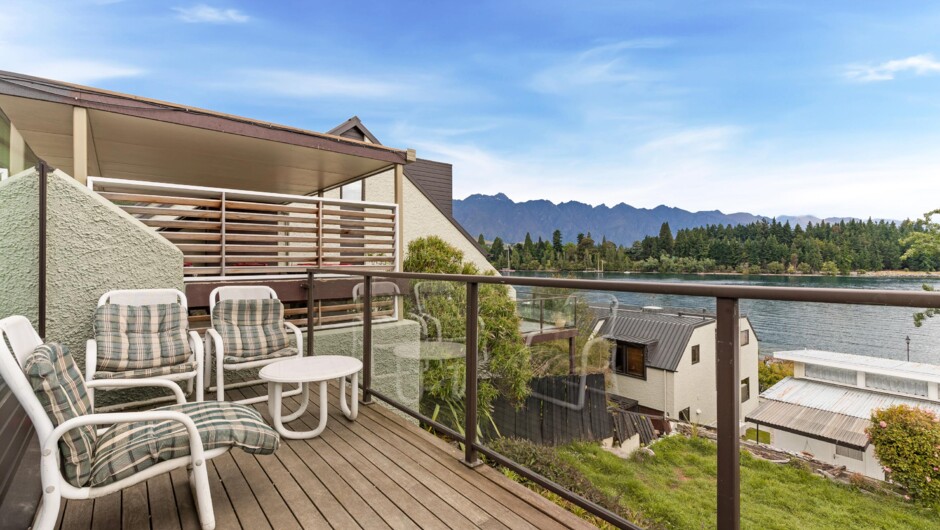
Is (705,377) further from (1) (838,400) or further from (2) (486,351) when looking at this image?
(2) (486,351)

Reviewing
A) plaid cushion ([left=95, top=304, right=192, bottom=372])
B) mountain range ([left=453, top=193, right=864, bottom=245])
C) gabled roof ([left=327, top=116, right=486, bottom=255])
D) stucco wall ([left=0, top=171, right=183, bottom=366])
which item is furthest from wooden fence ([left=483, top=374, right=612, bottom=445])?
mountain range ([left=453, top=193, right=864, bottom=245])

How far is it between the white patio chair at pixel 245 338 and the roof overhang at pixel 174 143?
2.10 m

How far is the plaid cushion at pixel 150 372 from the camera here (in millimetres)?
3197

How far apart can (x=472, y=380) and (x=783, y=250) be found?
1273cm

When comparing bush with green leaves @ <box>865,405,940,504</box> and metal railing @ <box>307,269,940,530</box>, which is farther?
metal railing @ <box>307,269,940,530</box>

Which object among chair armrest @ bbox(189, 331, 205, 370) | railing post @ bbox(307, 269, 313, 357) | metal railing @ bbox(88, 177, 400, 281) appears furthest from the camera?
metal railing @ bbox(88, 177, 400, 281)

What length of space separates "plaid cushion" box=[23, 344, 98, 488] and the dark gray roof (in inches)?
86.2

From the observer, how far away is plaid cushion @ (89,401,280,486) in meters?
1.87

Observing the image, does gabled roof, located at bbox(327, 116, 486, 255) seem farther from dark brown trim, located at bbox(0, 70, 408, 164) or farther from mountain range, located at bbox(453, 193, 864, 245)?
mountain range, located at bbox(453, 193, 864, 245)

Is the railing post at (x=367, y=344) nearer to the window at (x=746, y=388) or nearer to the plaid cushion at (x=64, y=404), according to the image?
the plaid cushion at (x=64, y=404)

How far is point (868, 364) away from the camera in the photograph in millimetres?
1288

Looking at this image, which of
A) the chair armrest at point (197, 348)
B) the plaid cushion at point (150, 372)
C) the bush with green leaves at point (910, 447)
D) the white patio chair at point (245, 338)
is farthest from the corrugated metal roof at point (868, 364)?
the plaid cushion at point (150, 372)

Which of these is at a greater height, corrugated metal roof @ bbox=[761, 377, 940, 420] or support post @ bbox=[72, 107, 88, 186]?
support post @ bbox=[72, 107, 88, 186]

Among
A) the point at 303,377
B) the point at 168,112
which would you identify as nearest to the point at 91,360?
the point at 303,377
